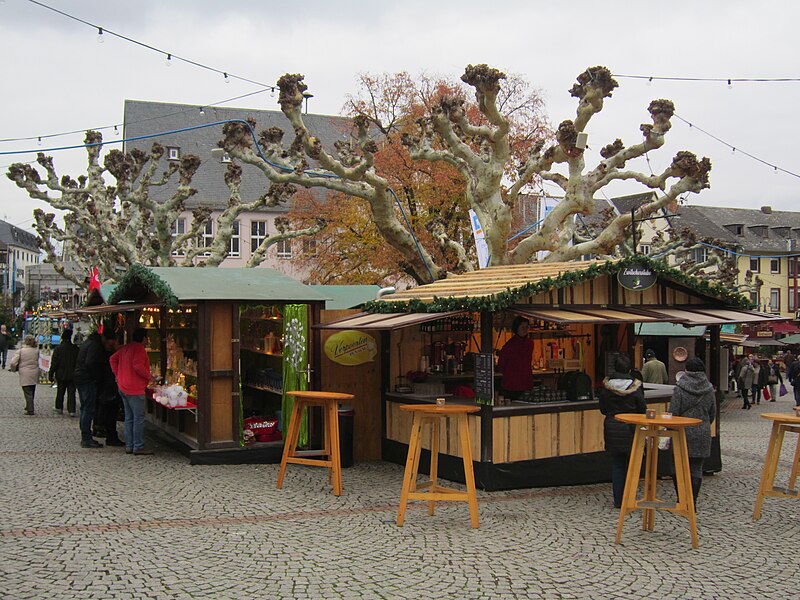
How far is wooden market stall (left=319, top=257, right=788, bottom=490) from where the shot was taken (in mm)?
9531

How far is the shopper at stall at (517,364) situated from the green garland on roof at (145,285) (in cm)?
407

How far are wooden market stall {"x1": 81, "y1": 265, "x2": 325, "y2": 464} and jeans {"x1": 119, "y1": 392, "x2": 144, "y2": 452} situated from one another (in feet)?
1.34

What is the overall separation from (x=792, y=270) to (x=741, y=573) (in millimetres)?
64352

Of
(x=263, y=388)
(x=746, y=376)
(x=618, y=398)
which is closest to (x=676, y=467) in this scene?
(x=618, y=398)

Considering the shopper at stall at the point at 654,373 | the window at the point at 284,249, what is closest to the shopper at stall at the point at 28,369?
the shopper at stall at the point at 654,373

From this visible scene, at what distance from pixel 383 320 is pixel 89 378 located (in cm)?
497

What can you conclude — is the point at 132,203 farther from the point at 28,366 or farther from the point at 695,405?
the point at 695,405

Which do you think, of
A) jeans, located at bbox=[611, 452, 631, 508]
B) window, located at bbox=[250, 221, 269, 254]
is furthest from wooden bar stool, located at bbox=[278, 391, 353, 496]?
window, located at bbox=[250, 221, 269, 254]

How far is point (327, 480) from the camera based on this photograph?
33.0 feet

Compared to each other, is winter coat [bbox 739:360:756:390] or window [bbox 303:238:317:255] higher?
window [bbox 303:238:317:255]

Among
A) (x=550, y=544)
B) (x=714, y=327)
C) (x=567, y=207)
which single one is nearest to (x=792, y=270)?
(x=567, y=207)

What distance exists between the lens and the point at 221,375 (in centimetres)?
1109

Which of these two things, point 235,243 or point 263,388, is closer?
point 263,388

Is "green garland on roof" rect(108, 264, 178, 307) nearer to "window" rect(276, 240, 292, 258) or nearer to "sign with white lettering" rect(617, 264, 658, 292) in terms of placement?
"sign with white lettering" rect(617, 264, 658, 292)
